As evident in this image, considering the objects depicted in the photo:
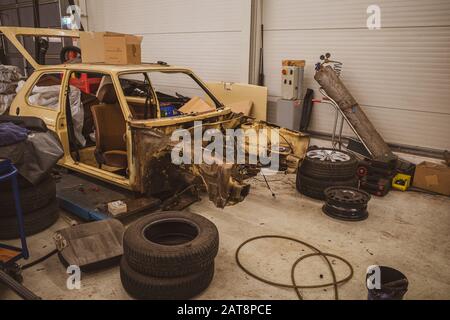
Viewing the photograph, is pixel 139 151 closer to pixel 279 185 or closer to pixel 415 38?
pixel 279 185

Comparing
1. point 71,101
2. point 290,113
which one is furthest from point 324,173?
point 71,101

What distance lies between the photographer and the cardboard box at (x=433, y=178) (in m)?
4.54

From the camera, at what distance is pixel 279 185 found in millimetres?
4887

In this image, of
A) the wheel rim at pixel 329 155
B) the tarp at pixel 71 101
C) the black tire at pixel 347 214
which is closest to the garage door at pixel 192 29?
the wheel rim at pixel 329 155

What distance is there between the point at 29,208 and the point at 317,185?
3.11m

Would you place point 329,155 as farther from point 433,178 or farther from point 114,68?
point 114,68

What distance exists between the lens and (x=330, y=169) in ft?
13.8

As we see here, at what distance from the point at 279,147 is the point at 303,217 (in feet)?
2.67

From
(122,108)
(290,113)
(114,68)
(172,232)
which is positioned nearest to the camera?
(172,232)

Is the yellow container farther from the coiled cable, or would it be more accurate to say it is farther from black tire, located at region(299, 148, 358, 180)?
the coiled cable

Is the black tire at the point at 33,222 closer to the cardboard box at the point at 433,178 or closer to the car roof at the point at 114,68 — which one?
the car roof at the point at 114,68

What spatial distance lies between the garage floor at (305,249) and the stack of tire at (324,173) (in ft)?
0.51

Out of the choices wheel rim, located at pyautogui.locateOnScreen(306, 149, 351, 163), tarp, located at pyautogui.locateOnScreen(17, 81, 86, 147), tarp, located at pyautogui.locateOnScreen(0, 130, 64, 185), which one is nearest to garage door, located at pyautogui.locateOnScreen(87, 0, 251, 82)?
wheel rim, located at pyautogui.locateOnScreen(306, 149, 351, 163)

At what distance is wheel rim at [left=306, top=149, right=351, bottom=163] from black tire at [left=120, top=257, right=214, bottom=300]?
2417mm
